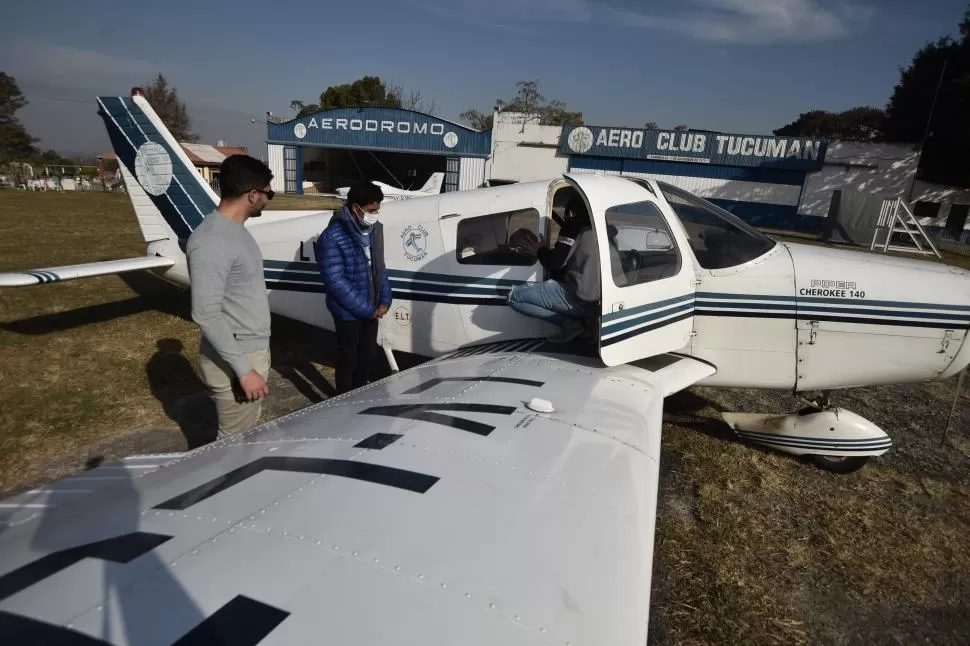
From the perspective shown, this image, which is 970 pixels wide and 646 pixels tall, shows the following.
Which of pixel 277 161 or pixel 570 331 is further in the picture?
pixel 277 161

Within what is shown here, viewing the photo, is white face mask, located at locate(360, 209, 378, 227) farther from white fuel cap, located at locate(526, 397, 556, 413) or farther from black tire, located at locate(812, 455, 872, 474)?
black tire, located at locate(812, 455, 872, 474)

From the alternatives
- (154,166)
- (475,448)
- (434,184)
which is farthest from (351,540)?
(434,184)

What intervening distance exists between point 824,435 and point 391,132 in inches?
1412

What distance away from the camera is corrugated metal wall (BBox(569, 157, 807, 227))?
105 ft

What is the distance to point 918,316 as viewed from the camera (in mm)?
3510

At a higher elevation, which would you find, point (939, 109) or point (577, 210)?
point (939, 109)

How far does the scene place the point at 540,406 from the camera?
2.64 metres

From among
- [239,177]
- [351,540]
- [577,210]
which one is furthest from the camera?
[577,210]

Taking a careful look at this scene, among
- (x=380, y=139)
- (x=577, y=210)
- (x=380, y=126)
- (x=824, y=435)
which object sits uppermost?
(x=380, y=126)

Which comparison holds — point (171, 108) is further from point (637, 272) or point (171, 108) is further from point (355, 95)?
point (637, 272)

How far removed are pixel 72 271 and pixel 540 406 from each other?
4.50 metres

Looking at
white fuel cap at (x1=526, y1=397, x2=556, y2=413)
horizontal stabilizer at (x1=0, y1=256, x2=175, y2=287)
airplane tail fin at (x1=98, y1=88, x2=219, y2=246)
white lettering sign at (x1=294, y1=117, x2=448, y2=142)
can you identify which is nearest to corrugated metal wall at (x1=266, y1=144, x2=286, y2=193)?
white lettering sign at (x1=294, y1=117, x2=448, y2=142)

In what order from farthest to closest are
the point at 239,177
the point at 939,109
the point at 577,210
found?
the point at 939,109 < the point at 577,210 < the point at 239,177

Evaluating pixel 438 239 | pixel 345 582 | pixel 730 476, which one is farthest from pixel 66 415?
pixel 730 476
